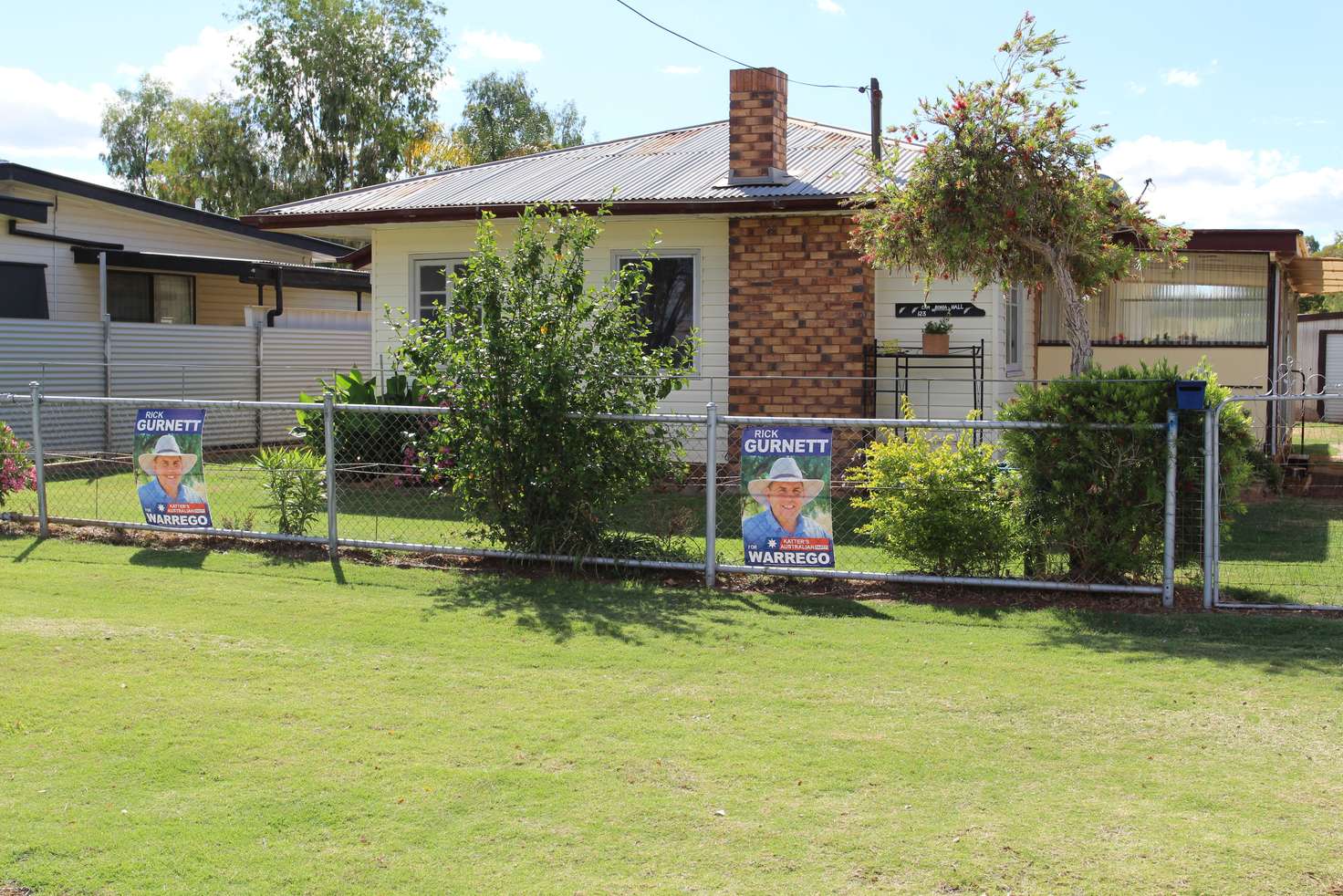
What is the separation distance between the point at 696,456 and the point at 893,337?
8.25 feet

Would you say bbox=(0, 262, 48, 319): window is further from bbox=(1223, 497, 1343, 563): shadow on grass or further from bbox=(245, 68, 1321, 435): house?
bbox=(1223, 497, 1343, 563): shadow on grass

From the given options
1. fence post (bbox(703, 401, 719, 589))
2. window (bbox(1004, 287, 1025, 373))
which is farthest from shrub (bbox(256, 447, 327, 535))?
window (bbox(1004, 287, 1025, 373))

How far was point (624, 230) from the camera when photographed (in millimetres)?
14508

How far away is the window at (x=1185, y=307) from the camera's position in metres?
16.6

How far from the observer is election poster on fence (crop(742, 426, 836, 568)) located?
806 cm

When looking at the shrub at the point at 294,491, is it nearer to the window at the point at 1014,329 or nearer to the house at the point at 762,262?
the house at the point at 762,262

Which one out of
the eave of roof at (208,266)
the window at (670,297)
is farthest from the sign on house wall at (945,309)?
the eave of roof at (208,266)

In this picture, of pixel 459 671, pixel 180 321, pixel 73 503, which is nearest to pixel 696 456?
pixel 73 503

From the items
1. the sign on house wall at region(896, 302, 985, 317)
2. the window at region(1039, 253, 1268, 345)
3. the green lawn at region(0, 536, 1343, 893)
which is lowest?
the green lawn at region(0, 536, 1343, 893)

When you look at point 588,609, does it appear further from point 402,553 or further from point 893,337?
point 893,337

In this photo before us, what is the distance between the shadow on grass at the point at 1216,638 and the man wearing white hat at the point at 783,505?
165 cm

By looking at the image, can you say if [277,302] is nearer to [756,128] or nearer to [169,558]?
[756,128]

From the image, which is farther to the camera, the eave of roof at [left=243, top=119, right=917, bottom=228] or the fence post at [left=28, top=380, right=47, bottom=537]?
the eave of roof at [left=243, top=119, right=917, bottom=228]

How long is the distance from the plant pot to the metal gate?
3344mm
